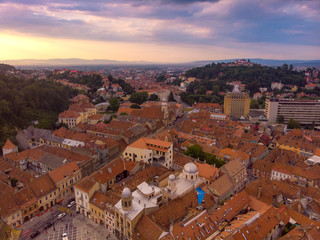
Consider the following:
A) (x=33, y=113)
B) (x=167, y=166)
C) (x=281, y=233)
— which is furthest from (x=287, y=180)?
(x=33, y=113)

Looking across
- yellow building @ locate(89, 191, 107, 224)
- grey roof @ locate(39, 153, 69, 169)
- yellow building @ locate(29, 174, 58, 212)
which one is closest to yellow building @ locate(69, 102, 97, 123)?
grey roof @ locate(39, 153, 69, 169)

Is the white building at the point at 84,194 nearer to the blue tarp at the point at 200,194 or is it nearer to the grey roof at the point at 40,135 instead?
the blue tarp at the point at 200,194

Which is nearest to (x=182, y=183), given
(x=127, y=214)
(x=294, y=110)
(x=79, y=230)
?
(x=127, y=214)

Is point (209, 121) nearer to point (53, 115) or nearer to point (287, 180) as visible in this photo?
point (287, 180)

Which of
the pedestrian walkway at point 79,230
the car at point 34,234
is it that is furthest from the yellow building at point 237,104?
the car at point 34,234

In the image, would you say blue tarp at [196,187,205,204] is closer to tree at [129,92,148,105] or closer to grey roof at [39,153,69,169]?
grey roof at [39,153,69,169]
